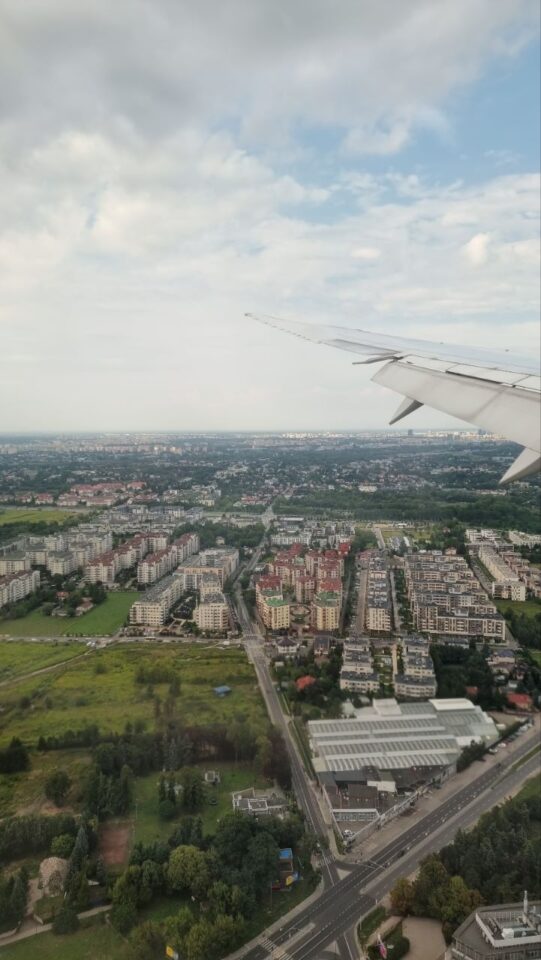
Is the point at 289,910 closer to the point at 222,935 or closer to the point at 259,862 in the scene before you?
the point at 259,862

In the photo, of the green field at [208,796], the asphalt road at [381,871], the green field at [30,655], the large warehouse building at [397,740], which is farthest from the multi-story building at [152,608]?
the asphalt road at [381,871]

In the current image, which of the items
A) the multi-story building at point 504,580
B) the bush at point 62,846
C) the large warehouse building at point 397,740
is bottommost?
the large warehouse building at point 397,740

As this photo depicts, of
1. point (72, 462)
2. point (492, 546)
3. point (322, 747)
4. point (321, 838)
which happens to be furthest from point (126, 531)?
point (72, 462)

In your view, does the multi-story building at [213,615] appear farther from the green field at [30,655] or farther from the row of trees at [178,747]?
the row of trees at [178,747]

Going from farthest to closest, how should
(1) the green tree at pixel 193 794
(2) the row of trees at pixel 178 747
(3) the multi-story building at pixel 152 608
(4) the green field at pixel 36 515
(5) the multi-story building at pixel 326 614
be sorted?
(4) the green field at pixel 36 515
(3) the multi-story building at pixel 152 608
(5) the multi-story building at pixel 326 614
(2) the row of trees at pixel 178 747
(1) the green tree at pixel 193 794

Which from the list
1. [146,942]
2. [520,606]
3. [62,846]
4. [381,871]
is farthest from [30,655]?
[520,606]

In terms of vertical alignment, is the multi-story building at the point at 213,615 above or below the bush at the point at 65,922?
above

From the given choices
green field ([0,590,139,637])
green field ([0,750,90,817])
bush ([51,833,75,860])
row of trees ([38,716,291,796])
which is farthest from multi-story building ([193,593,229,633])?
bush ([51,833,75,860])
